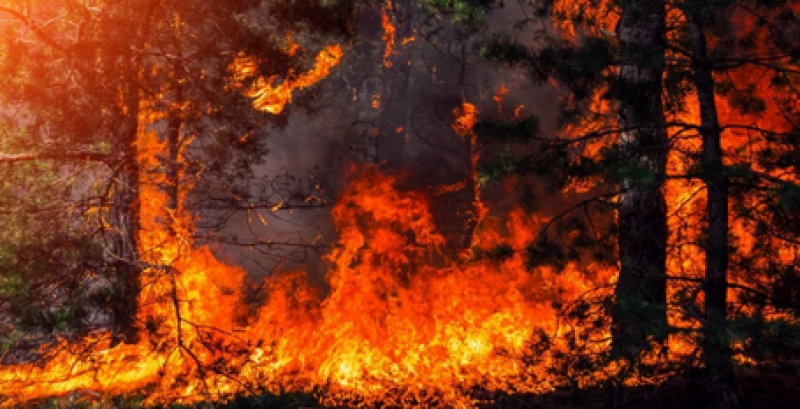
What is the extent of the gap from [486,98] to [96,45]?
14.8 m

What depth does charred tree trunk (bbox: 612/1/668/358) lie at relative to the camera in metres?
4.83

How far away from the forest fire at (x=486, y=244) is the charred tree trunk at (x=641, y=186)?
0.14 ft

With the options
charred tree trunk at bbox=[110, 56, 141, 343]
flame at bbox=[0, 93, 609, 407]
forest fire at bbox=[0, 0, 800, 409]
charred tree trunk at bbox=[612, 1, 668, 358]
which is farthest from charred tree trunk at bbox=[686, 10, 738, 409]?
charred tree trunk at bbox=[110, 56, 141, 343]

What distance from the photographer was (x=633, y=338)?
17.1 ft

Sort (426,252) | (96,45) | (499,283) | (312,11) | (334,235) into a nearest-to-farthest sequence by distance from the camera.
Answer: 1. (96,45)
2. (312,11)
3. (499,283)
4. (426,252)
5. (334,235)

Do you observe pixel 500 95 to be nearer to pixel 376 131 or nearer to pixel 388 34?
pixel 376 131

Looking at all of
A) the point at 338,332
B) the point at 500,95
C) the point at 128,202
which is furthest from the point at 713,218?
the point at 500,95

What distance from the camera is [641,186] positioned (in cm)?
575

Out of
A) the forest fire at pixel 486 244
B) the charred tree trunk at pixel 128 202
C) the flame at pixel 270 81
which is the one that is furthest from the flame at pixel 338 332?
the flame at pixel 270 81

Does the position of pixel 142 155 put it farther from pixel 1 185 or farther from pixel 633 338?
pixel 633 338

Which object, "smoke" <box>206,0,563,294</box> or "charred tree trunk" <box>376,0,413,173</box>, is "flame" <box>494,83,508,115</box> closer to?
"smoke" <box>206,0,563,294</box>

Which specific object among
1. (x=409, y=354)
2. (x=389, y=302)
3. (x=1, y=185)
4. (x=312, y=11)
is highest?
(x=312, y=11)

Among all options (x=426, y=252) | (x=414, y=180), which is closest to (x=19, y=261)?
(x=426, y=252)

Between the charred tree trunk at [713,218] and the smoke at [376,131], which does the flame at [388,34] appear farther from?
the charred tree trunk at [713,218]
